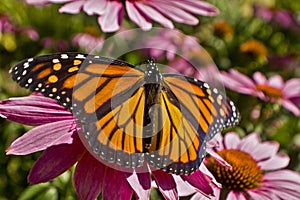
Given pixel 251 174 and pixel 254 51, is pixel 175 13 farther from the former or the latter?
pixel 254 51

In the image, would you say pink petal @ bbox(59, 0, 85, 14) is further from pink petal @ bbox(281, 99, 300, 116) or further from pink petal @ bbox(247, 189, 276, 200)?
pink petal @ bbox(281, 99, 300, 116)

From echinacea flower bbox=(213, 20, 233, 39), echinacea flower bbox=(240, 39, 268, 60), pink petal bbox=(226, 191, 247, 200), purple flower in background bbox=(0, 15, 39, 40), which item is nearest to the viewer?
pink petal bbox=(226, 191, 247, 200)

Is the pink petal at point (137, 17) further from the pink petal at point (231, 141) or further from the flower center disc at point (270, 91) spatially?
the flower center disc at point (270, 91)

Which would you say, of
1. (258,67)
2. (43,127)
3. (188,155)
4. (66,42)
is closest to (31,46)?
(66,42)

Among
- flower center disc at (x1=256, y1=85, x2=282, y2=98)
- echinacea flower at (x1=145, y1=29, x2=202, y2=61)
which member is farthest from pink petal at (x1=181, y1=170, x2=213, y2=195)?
echinacea flower at (x1=145, y1=29, x2=202, y2=61)

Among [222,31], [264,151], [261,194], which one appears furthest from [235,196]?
[222,31]

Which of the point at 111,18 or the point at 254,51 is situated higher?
the point at 111,18
